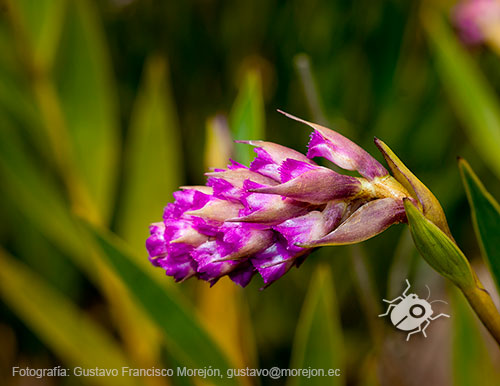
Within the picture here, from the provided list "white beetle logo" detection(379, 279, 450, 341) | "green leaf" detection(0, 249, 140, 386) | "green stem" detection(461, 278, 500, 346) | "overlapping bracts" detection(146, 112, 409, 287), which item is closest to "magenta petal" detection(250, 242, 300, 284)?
"overlapping bracts" detection(146, 112, 409, 287)

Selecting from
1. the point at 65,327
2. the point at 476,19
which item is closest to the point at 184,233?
the point at 65,327

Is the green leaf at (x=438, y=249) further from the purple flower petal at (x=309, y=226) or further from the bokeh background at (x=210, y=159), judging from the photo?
the bokeh background at (x=210, y=159)

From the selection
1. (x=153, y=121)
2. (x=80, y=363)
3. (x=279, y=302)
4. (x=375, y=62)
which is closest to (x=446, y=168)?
(x=375, y=62)

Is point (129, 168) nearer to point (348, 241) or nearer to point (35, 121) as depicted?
point (35, 121)

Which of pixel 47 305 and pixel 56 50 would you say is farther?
pixel 56 50

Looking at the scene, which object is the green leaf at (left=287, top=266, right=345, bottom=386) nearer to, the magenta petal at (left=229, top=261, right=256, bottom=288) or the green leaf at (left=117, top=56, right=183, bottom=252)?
the magenta petal at (left=229, top=261, right=256, bottom=288)

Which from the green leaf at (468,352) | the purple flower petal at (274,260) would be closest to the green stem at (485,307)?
the purple flower petal at (274,260)
